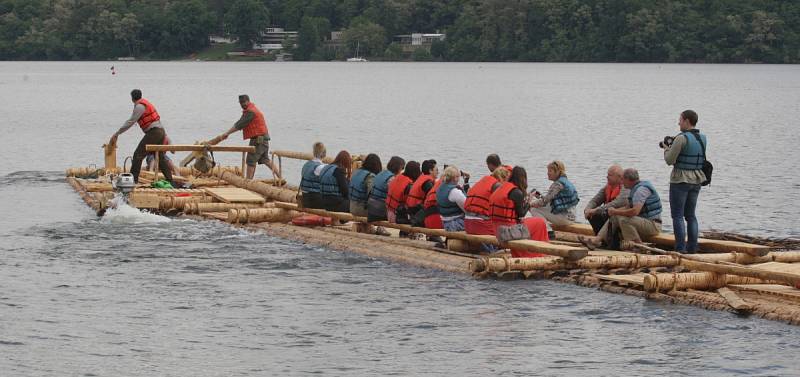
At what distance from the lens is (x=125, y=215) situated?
26.8 metres

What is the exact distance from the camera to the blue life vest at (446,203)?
20219 mm

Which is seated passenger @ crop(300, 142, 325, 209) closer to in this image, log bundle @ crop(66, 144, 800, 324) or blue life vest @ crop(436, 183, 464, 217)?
log bundle @ crop(66, 144, 800, 324)

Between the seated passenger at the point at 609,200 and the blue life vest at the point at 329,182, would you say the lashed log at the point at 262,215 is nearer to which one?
the blue life vest at the point at 329,182

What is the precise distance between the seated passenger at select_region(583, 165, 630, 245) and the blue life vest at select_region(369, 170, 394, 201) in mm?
3400

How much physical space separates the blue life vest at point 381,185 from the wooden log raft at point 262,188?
4576 mm

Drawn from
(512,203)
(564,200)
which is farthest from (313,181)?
(512,203)

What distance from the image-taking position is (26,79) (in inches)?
7283

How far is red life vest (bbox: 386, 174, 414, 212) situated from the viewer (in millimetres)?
21438

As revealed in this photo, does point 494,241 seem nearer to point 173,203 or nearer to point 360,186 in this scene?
point 360,186

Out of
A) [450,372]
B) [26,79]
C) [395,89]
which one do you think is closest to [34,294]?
[450,372]

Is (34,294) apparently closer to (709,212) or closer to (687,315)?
(687,315)

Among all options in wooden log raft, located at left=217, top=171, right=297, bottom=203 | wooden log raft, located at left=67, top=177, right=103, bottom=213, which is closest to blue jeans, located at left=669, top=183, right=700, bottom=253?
wooden log raft, located at left=217, top=171, right=297, bottom=203

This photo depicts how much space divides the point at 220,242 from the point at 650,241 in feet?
26.9

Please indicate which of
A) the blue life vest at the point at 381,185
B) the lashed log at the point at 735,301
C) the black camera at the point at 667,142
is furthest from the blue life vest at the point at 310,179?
the lashed log at the point at 735,301
